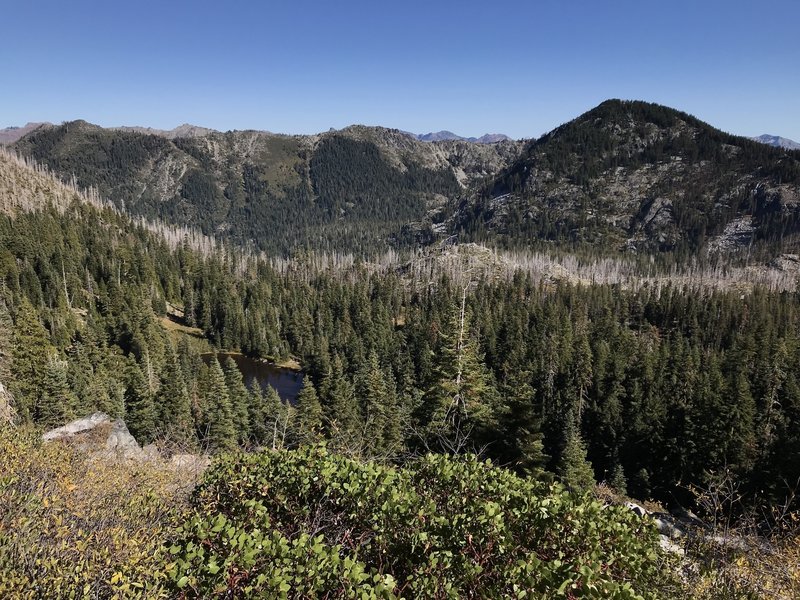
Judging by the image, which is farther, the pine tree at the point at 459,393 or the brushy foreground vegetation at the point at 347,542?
the pine tree at the point at 459,393

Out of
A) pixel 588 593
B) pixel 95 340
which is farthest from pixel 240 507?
pixel 95 340

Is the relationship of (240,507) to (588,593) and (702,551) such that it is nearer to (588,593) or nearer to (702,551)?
(588,593)

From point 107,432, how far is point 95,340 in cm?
6691

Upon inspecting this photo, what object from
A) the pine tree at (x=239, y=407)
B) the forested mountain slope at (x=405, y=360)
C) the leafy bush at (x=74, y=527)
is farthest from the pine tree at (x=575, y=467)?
the pine tree at (x=239, y=407)

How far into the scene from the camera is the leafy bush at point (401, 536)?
7.41m

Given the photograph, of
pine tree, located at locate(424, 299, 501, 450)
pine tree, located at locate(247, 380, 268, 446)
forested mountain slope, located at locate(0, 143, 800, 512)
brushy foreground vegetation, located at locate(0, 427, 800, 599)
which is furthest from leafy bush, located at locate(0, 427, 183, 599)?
pine tree, located at locate(247, 380, 268, 446)

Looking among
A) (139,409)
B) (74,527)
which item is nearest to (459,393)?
(74,527)

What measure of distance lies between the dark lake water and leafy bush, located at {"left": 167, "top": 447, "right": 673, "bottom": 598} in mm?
92537

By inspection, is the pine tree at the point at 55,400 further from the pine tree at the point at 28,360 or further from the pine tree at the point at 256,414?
the pine tree at the point at 256,414

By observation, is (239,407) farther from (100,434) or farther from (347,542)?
(347,542)

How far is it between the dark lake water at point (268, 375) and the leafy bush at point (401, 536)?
92.5 meters

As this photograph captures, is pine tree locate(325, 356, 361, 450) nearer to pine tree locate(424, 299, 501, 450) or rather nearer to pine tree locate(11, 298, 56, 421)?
pine tree locate(424, 299, 501, 450)

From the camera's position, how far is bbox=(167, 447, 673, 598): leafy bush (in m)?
7.41

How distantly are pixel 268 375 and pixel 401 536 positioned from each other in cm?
11268
